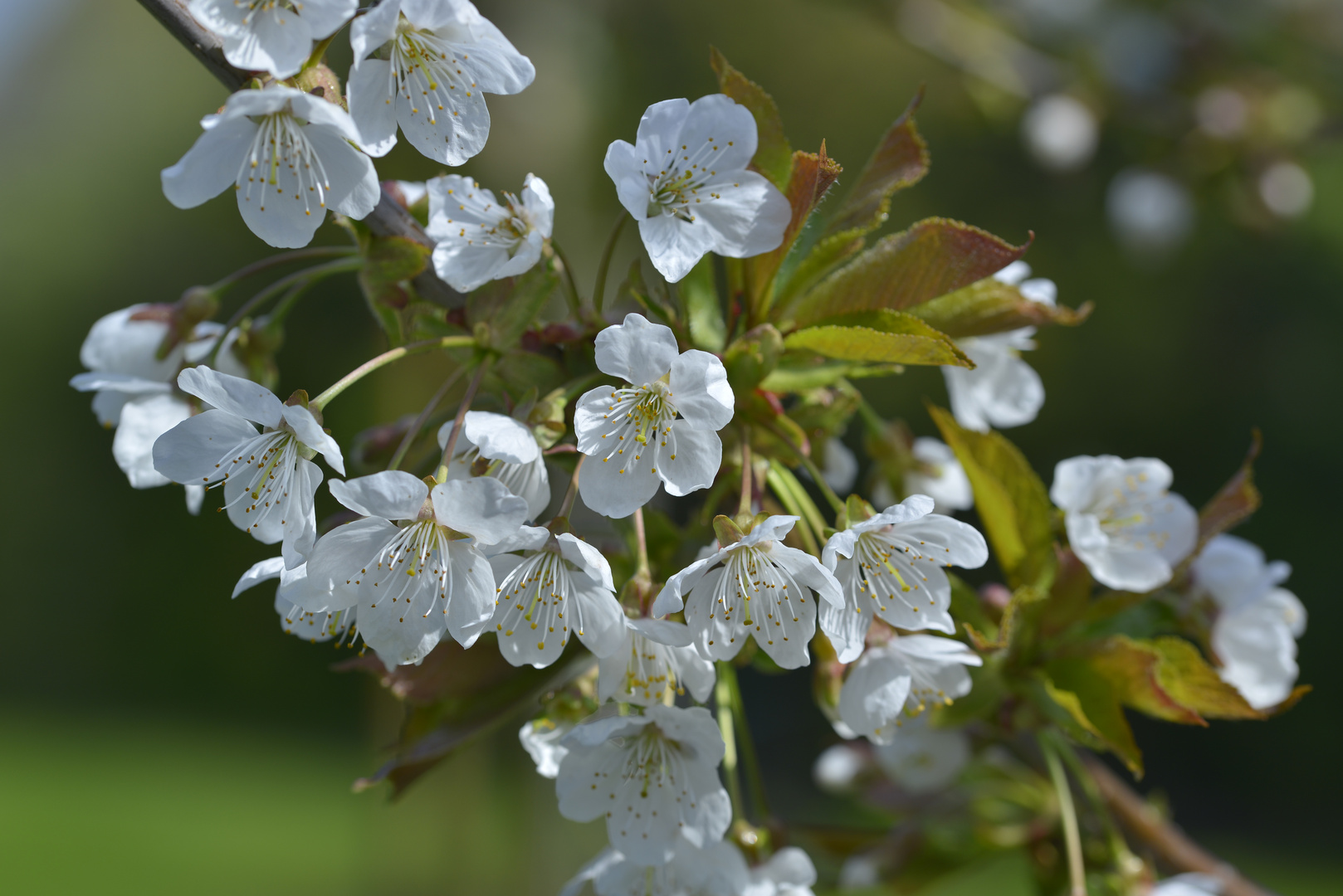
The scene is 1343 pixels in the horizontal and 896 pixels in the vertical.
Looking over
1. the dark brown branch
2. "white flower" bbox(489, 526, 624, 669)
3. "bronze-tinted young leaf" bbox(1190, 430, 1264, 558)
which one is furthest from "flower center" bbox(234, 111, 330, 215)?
the dark brown branch

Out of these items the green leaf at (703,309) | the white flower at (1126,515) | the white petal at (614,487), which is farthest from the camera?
the white flower at (1126,515)

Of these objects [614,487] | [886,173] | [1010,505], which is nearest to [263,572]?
[614,487]

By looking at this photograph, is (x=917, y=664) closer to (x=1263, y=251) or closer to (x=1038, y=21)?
(x=1038, y=21)

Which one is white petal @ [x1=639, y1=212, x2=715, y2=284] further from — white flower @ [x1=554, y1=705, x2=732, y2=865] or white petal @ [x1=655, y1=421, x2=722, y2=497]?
white flower @ [x1=554, y1=705, x2=732, y2=865]

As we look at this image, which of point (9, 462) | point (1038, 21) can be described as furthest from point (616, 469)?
point (9, 462)

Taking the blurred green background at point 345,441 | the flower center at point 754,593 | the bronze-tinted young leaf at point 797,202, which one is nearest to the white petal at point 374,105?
the bronze-tinted young leaf at point 797,202

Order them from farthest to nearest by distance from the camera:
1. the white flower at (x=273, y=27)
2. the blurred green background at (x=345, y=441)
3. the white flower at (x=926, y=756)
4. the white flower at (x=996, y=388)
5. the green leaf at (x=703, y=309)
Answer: the blurred green background at (x=345, y=441)
the white flower at (x=926, y=756)
the white flower at (x=996, y=388)
the green leaf at (x=703, y=309)
the white flower at (x=273, y=27)

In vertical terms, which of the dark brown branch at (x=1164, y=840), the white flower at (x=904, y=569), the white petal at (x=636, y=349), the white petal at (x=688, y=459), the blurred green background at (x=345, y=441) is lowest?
the blurred green background at (x=345, y=441)

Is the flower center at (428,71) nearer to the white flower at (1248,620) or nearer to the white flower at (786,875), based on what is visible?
the white flower at (786,875)

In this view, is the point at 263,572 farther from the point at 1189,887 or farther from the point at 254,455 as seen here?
Answer: the point at 1189,887
